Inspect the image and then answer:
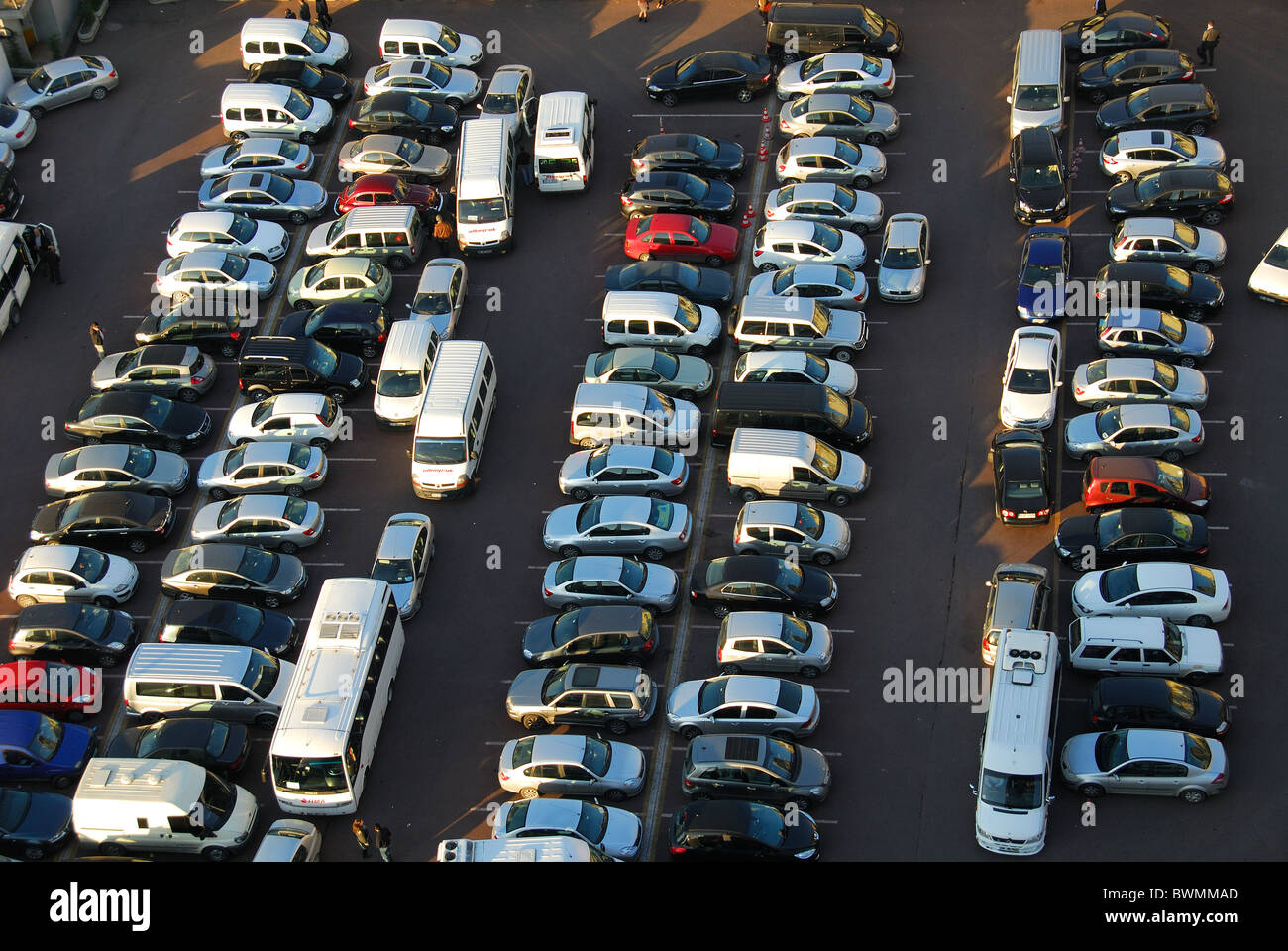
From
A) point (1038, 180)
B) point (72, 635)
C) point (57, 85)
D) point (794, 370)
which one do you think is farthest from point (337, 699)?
point (57, 85)

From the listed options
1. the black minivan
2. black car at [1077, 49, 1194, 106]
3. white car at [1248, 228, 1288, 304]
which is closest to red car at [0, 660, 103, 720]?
the black minivan

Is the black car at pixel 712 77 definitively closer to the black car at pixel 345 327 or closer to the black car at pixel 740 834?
the black car at pixel 345 327

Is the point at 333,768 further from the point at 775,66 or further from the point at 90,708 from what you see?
the point at 775,66

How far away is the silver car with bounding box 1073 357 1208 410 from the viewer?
141 feet

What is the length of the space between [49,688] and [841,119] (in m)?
29.2

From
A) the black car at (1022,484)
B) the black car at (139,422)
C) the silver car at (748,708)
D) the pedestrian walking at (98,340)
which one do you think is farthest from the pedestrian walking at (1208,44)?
the pedestrian walking at (98,340)

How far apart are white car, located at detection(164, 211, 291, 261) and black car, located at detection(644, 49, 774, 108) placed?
546 inches

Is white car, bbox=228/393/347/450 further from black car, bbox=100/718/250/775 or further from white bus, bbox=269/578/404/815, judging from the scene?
black car, bbox=100/718/250/775

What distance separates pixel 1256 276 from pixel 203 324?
98.4 ft

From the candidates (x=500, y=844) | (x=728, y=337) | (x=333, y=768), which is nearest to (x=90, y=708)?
(x=333, y=768)

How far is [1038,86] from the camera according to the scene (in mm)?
51531

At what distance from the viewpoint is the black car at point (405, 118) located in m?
53.9

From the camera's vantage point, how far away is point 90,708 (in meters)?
39.4

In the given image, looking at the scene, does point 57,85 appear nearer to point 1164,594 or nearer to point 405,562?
point 405,562
